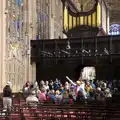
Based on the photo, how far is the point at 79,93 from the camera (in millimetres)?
15547

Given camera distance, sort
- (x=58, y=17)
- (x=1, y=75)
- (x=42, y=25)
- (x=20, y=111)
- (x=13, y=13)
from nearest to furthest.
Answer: (x=20, y=111)
(x=1, y=75)
(x=13, y=13)
(x=42, y=25)
(x=58, y=17)

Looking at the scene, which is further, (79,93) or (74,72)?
(74,72)

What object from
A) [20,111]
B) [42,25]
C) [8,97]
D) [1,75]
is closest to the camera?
[20,111]

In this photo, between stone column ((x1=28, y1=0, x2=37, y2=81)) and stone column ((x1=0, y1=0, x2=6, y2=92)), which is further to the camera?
stone column ((x1=28, y1=0, x2=37, y2=81))

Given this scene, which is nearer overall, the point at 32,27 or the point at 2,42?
the point at 2,42

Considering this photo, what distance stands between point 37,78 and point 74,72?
9.72 feet

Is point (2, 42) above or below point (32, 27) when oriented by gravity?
below

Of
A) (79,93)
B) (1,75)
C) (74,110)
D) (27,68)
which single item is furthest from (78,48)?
(74,110)

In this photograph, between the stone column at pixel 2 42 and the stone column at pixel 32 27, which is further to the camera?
the stone column at pixel 32 27

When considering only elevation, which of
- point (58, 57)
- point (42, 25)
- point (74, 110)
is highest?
point (42, 25)

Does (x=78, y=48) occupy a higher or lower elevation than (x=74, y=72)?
higher

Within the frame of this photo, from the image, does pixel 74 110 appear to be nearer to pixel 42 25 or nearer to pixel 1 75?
pixel 1 75

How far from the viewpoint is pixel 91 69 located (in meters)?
26.2

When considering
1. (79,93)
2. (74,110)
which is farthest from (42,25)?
(74,110)
